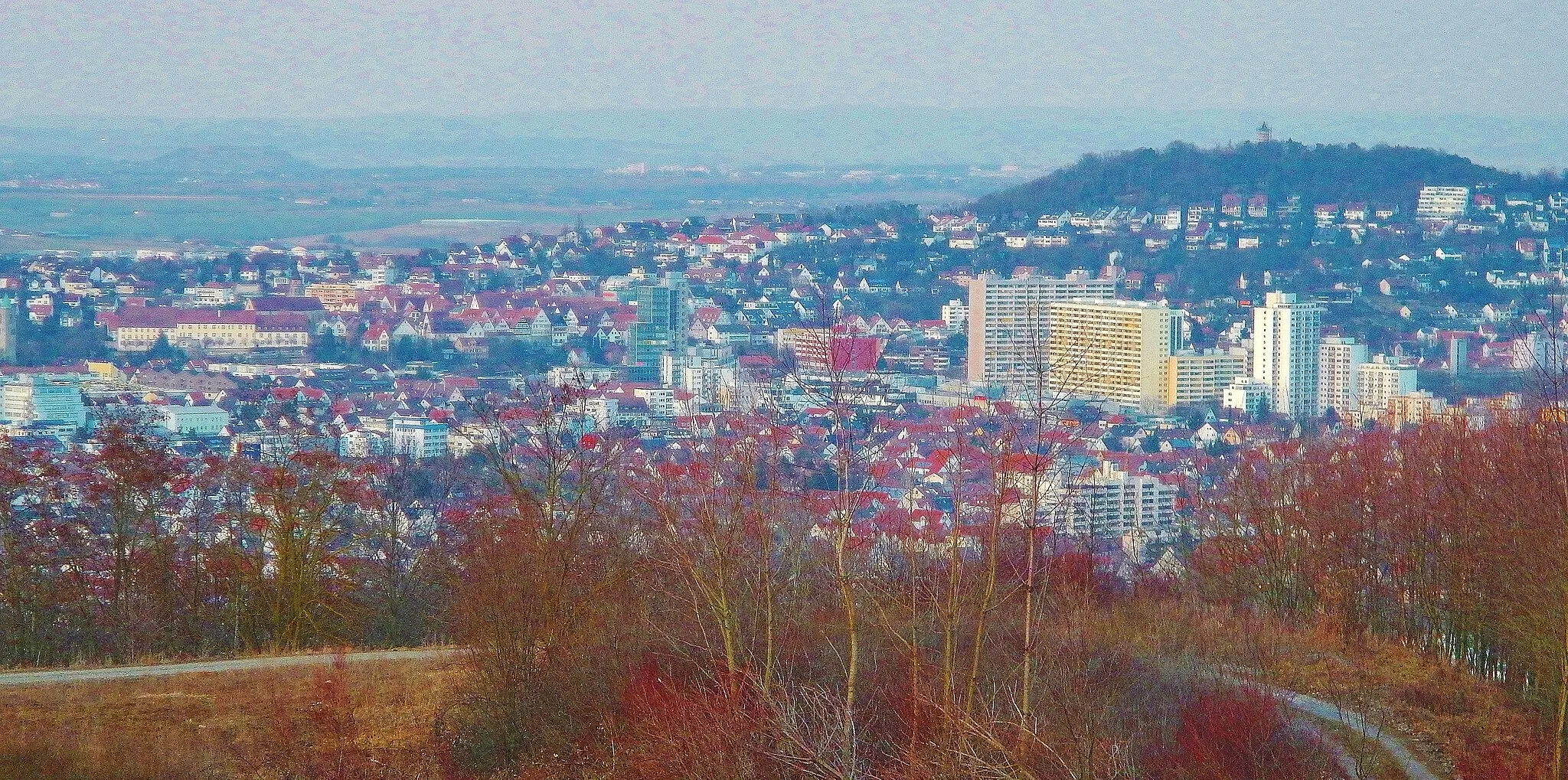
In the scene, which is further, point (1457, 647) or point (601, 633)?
point (1457, 647)

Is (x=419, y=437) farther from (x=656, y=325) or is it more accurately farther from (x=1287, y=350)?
(x=656, y=325)

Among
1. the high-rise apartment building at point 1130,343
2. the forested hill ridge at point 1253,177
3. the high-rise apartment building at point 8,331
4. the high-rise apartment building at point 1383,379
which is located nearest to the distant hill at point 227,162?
the forested hill ridge at point 1253,177

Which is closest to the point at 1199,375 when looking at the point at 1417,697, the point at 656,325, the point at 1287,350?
the point at 1287,350

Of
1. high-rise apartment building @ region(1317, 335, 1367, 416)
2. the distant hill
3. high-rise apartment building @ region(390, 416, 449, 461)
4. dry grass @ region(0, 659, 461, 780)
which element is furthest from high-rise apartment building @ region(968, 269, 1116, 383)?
the distant hill

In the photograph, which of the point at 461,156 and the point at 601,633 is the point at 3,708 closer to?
the point at 601,633

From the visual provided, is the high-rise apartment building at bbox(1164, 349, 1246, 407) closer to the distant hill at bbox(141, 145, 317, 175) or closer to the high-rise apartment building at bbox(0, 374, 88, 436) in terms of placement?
the high-rise apartment building at bbox(0, 374, 88, 436)

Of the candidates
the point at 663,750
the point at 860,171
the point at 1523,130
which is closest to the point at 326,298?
the point at 1523,130
